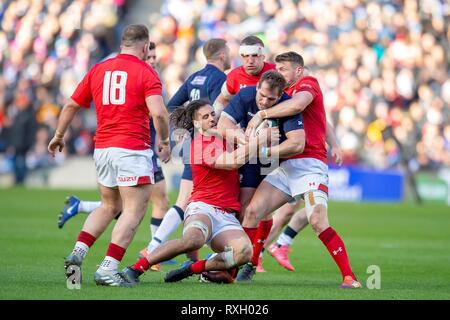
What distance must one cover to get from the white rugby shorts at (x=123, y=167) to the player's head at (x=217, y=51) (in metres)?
2.83

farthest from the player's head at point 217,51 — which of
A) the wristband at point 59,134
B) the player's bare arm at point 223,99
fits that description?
the wristband at point 59,134

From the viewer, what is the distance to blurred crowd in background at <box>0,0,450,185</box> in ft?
98.1

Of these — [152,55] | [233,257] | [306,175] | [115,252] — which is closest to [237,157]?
[233,257]

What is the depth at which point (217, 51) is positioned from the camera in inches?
477

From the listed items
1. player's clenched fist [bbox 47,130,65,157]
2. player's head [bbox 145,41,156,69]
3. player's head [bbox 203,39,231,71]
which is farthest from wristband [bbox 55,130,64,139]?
player's head [bbox 203,39,231,71]

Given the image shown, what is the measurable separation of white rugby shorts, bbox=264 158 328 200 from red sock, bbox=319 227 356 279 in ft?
1.72

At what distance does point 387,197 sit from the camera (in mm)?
28969

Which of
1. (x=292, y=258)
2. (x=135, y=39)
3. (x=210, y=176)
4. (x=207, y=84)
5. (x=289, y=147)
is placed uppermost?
(x=135, y=39)

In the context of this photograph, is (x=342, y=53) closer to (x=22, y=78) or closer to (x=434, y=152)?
(x=434, y=152)

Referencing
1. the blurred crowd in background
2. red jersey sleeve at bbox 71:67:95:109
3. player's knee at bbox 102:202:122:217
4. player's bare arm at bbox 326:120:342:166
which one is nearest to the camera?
red jersey sleeve at bbox 71:67:95:109

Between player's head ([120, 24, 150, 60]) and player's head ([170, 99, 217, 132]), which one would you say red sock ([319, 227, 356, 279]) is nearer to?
player's head ([170, 99, 217, 132])

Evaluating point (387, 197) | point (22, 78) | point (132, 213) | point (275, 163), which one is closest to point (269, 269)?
point (275, 163)

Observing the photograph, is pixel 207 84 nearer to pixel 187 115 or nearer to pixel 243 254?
pixel 187 115

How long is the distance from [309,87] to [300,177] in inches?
36.0
